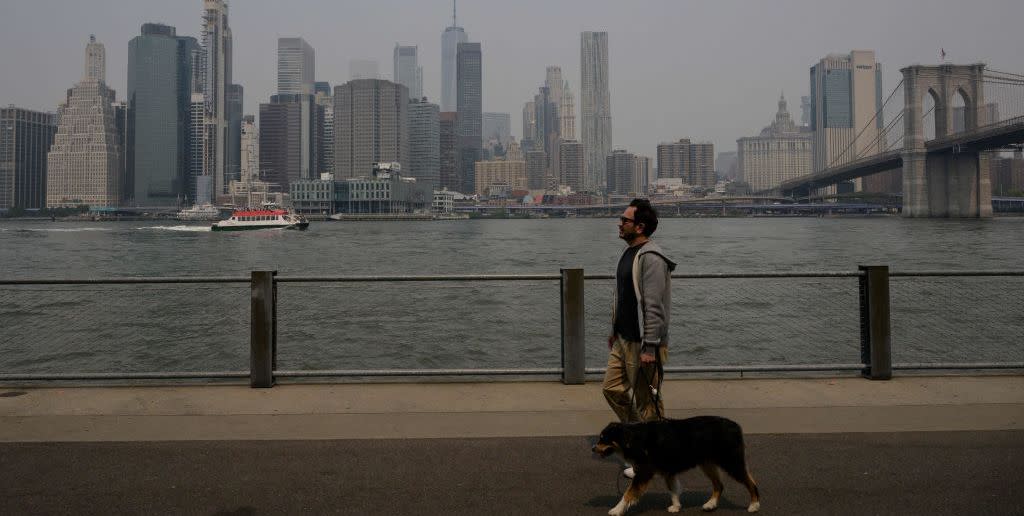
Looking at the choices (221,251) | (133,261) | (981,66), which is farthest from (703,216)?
(133,261)

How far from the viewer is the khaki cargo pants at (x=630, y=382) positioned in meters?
5.51

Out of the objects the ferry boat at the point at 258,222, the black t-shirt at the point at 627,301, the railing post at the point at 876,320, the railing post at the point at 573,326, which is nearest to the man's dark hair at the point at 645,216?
the black t-shirt at the point at 627,301

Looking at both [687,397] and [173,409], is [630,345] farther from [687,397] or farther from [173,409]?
[173,409]

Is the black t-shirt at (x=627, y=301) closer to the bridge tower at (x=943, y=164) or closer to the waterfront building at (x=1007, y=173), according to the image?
the bridge tower at (x=943, y=164)

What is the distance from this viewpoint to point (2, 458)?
18.4 feet

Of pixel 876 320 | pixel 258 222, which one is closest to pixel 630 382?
pixel 876 320

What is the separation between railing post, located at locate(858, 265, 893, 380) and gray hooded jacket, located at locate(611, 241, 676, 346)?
3.24 meters

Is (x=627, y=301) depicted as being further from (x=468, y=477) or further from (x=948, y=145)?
(x=948, y=145)

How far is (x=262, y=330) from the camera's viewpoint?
7.64 meters

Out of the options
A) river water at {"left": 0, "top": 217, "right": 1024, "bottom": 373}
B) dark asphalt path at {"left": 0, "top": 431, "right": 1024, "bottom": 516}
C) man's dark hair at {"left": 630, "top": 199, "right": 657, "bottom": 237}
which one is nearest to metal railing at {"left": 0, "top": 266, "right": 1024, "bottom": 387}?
river water at {"left": 0, "top": 217, "right": 1024, "bottom": 373}

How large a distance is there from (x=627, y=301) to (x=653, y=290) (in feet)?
0.95

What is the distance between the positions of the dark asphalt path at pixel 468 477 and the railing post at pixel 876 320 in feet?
6.05

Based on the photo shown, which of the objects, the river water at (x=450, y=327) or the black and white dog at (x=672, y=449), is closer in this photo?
the black and white dog at (x=672, y=449)

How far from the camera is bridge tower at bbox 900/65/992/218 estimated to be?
10369 centimetres
